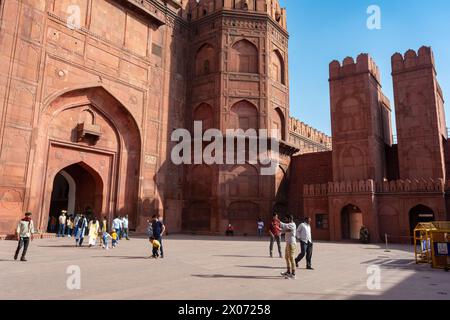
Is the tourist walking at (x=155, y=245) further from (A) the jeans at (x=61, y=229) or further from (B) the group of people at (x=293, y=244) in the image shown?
(A) the jeans at (x=61, y=229)

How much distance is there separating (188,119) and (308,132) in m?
19.9

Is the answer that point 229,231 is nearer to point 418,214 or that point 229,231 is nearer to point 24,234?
point 418,214

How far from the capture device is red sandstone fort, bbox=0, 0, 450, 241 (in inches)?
659

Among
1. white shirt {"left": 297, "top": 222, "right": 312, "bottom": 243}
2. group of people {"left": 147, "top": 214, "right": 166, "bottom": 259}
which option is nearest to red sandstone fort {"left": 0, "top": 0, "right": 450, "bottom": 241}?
group of people {"left": 147, "top": 214, "right": 166, "bottom": 259}

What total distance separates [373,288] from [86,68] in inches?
711

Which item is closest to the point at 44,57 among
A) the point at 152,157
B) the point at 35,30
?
the point at 35,30

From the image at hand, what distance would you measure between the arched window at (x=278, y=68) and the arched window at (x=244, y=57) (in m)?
1.91

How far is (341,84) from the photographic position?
2353 cm

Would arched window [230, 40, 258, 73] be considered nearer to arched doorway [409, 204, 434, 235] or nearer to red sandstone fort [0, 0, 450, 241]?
red sandstone fort [0, 0, 450, 241]

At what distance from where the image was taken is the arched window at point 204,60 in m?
26.0

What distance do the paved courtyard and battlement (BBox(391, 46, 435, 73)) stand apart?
53.9 ft

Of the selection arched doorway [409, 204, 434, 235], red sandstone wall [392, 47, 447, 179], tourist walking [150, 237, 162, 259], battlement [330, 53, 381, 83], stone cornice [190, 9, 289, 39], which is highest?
stone cornice [190, 9, 289, 39]

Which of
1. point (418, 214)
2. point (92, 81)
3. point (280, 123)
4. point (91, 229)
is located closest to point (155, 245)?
point (91, 229)

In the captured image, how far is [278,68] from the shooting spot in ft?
89.8
